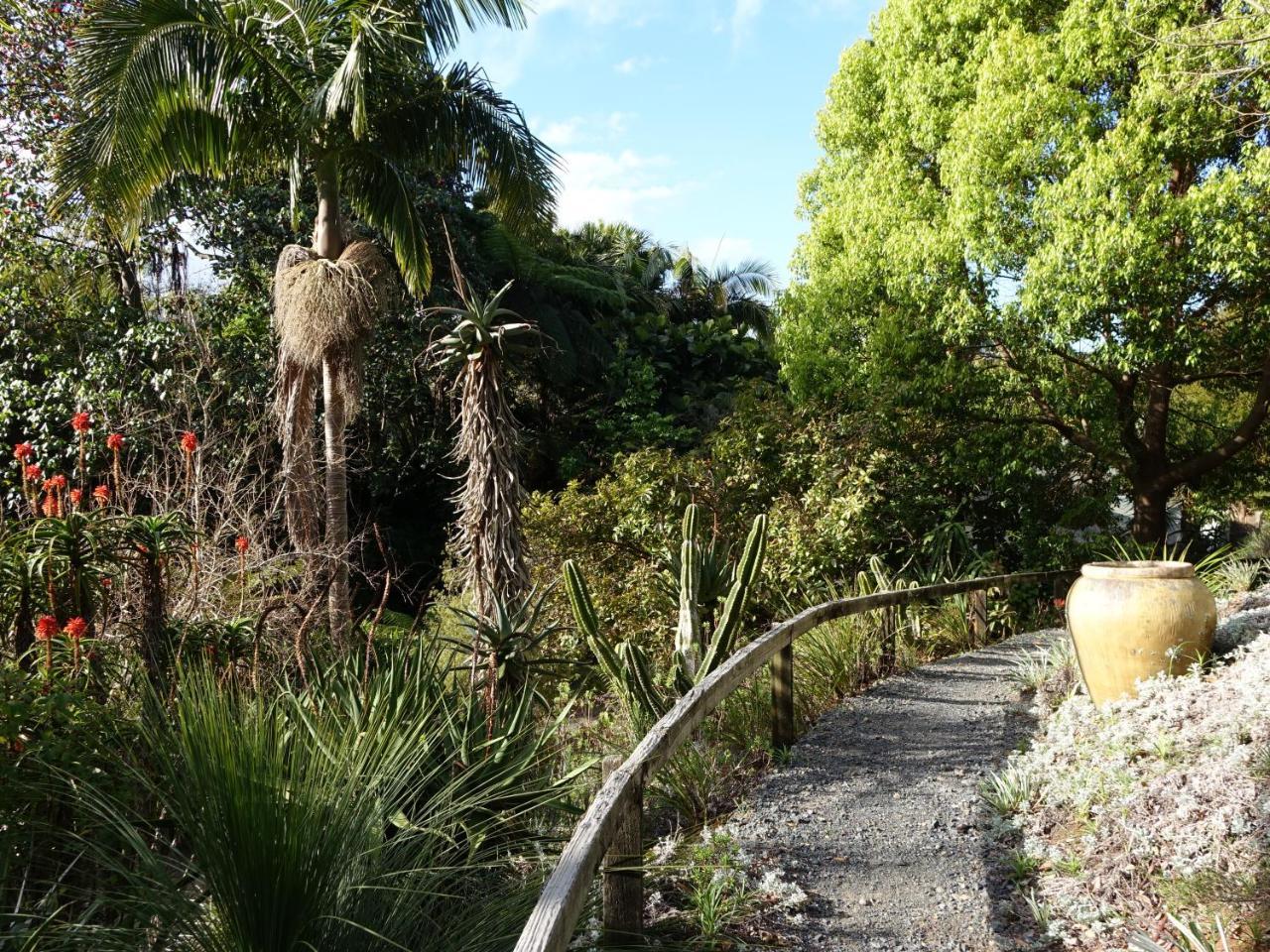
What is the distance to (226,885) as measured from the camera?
2.42 metres

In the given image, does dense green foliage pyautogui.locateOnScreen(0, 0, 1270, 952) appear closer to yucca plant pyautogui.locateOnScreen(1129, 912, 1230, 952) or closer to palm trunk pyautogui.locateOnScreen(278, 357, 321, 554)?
Result: palm trunk pyautogui.locateOnScreen(278, 357, 321, 554)

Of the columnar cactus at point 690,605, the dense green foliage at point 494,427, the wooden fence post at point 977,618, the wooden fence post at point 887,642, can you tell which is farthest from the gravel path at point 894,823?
the wooden fence post at point 977,618

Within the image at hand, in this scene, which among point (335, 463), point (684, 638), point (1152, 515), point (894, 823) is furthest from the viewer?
point (1152, 515)

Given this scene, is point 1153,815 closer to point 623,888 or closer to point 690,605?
point 623,888

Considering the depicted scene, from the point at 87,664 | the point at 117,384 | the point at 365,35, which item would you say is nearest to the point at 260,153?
the point at 365,35

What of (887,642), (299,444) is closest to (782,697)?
(887,642)

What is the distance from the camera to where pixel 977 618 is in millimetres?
9953

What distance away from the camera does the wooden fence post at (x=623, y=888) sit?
310 centimetres

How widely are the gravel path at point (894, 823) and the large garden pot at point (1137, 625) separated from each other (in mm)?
681

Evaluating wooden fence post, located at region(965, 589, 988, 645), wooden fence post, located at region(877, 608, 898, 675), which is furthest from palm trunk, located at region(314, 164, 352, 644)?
wooden fence post, located at region(965, 589, 988, 645)

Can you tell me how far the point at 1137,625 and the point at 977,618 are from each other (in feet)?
15.2

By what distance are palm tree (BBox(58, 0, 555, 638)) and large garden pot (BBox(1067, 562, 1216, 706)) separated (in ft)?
22.5

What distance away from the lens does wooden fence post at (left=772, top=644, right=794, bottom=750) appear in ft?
18.4

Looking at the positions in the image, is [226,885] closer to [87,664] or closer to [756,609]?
[87,664]
